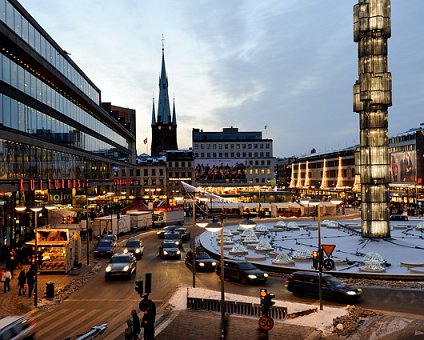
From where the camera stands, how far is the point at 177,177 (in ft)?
493

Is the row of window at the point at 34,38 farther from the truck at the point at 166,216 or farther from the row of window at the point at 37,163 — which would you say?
the truck at the point at 166,216

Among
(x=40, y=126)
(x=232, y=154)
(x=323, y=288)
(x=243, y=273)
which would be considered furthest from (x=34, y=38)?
(x=232, y=154)

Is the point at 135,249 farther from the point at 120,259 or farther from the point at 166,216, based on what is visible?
the point at 166,216

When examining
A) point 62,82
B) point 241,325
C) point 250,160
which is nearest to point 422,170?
point 250,160

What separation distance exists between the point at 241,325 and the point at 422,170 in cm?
10084

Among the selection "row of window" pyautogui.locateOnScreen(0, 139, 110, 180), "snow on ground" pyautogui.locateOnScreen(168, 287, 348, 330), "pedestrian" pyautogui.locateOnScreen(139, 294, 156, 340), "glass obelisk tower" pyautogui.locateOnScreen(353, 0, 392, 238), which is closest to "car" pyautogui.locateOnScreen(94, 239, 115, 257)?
"row of window" pyautogui.locateOnScreen(0, 139, 110, 180)

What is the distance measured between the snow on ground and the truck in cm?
4297

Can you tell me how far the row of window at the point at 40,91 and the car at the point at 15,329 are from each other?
27304 millimetres

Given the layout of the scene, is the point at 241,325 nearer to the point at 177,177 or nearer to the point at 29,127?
the point at 29,127

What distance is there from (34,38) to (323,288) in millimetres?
36970

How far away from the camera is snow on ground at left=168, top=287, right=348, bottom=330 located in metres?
19.9

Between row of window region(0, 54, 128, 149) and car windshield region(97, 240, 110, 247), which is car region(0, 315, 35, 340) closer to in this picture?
car windshield region(97, 240, 110, 247)

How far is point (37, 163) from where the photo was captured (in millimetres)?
47969

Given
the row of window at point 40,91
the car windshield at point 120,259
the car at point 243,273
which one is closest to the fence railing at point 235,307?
the car at point 243,273
